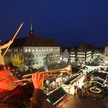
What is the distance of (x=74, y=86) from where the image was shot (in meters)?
16.5

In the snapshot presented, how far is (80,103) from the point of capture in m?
14.0

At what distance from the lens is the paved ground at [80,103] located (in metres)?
13.3

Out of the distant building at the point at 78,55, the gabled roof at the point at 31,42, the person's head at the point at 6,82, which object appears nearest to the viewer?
the person's head at the point at 6,82

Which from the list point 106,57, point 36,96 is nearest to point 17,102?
point 36,96

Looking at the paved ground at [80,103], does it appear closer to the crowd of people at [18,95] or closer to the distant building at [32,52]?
the crowd of people at [18,95]

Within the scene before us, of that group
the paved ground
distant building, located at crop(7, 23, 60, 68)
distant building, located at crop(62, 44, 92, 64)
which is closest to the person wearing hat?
the paved ground

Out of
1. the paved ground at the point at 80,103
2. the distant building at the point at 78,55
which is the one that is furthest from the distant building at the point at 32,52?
the paved ground at the point at 80,103

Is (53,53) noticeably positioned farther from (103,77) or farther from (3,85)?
(3,85)

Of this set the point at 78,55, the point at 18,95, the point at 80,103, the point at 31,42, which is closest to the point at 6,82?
the point at 18,95

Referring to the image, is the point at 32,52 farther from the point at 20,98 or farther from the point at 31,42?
the point at 20,98

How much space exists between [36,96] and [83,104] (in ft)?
43.9

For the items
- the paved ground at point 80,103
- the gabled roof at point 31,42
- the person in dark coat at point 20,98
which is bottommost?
the paved ground at point 80,103

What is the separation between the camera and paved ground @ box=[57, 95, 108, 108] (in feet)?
43.8

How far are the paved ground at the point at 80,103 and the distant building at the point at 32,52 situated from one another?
20.9 meters
